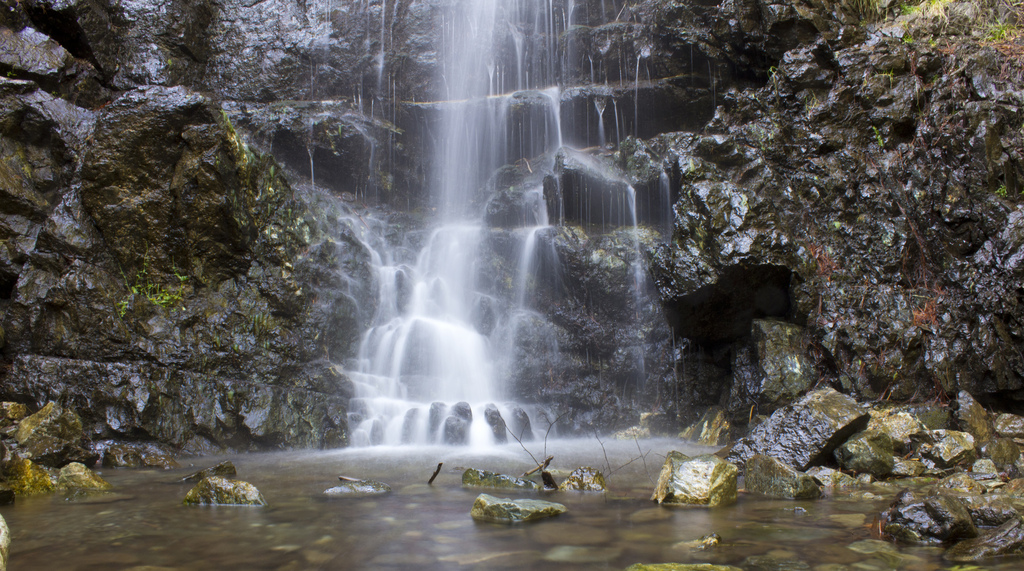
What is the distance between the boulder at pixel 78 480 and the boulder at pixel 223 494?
4.05 ft

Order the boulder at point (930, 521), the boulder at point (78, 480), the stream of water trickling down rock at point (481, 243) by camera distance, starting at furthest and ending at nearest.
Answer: the stream of water trickling down rock at point (481, 243), the boulder at point (78, 480), the boulder at point (930, 521)

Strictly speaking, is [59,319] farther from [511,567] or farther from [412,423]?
[511,567]

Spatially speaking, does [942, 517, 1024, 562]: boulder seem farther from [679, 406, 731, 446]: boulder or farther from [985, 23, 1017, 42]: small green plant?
[985, 23, 1017, 42]: small green plant

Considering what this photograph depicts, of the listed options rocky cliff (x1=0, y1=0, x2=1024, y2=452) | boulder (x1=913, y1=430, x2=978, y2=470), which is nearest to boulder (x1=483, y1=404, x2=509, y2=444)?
rocky cliff (x1=0, y1=0, x2=1024, y2=452)

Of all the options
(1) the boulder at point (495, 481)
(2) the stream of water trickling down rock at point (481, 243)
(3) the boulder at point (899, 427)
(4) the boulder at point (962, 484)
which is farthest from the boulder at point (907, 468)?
(2) the stream of water trickling down rock at point (481, 243)

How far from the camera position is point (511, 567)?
296 centimetres

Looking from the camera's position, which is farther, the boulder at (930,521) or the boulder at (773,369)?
the boulder at (773,369)

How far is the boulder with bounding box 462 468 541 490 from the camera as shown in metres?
5.05

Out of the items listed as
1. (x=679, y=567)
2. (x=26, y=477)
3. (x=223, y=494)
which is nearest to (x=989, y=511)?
(x=679, y=567)

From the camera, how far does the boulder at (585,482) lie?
4.92m

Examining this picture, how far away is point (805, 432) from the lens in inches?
216

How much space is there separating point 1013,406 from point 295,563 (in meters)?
8.72

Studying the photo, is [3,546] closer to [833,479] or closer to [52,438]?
[52,438]

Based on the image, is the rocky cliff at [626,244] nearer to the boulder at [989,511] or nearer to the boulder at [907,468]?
the boulder at [907,468]
